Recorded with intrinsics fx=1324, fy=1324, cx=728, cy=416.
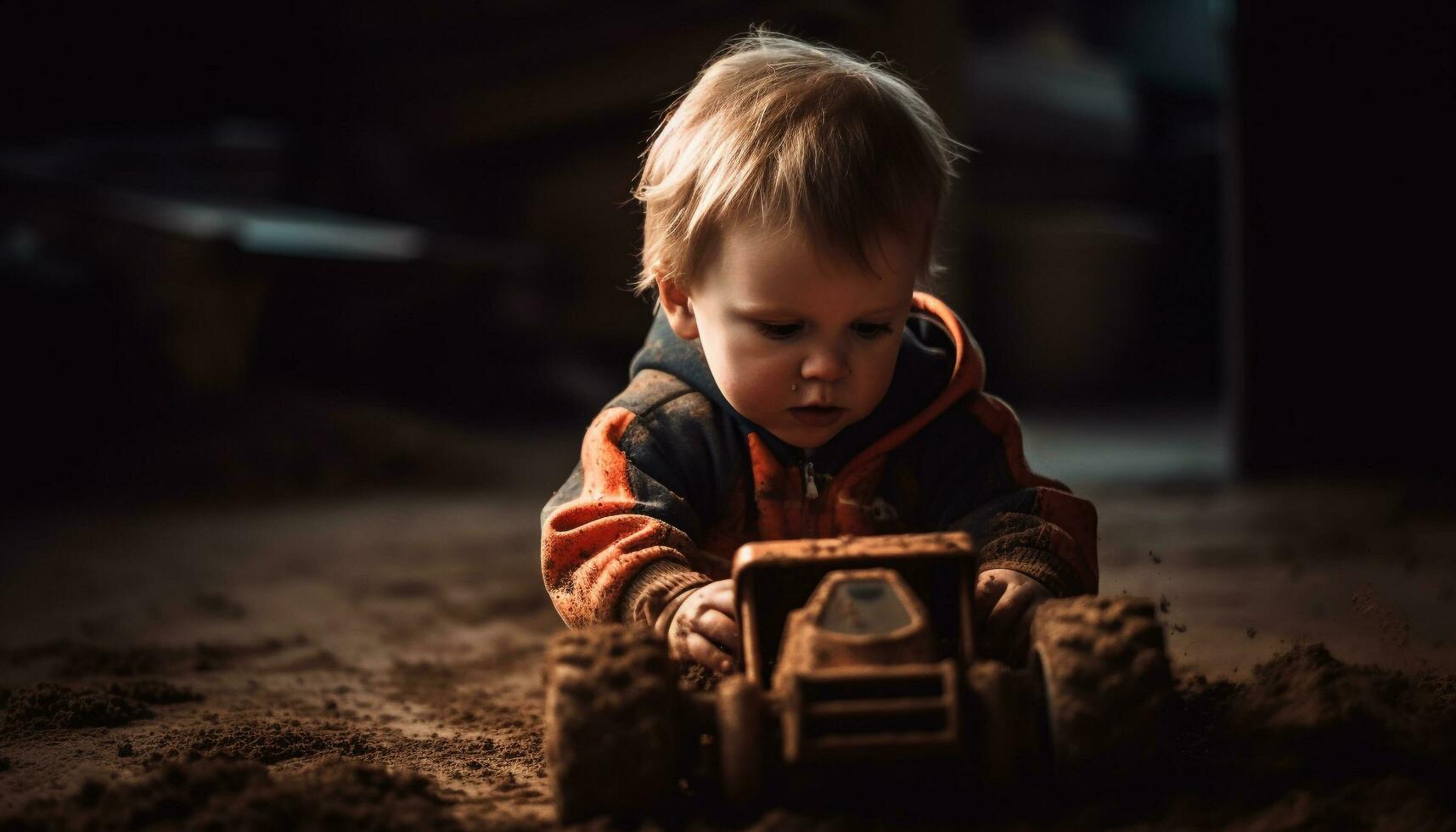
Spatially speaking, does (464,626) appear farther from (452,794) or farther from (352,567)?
(452,794)

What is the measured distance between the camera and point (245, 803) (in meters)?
1.33

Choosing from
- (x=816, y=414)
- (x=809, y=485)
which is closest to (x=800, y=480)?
(x=809, y=485)

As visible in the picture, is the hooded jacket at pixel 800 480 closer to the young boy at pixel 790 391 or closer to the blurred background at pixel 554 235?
the young boy at pixel 790 391

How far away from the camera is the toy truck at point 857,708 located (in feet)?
4.08

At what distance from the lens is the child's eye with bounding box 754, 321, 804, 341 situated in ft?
5.41

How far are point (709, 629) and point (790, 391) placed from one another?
1.06ft

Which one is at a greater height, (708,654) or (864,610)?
(864,610)

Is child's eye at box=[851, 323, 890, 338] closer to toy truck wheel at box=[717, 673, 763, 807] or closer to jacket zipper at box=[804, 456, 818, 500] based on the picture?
jacket zipper at box=[804, 456, 818, 500]

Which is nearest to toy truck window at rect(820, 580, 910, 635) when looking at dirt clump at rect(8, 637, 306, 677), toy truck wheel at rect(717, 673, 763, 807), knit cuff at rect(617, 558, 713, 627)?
toy truck wheel at rect(717, 673, 763, 807)

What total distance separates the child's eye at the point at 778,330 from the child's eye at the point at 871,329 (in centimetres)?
8

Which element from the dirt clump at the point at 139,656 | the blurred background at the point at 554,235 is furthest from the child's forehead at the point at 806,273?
the blurred background at the point at 554,235

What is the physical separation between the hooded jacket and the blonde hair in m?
0.18

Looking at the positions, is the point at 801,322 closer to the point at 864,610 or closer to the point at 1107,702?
the point at 864,610

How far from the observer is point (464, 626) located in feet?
8.71
